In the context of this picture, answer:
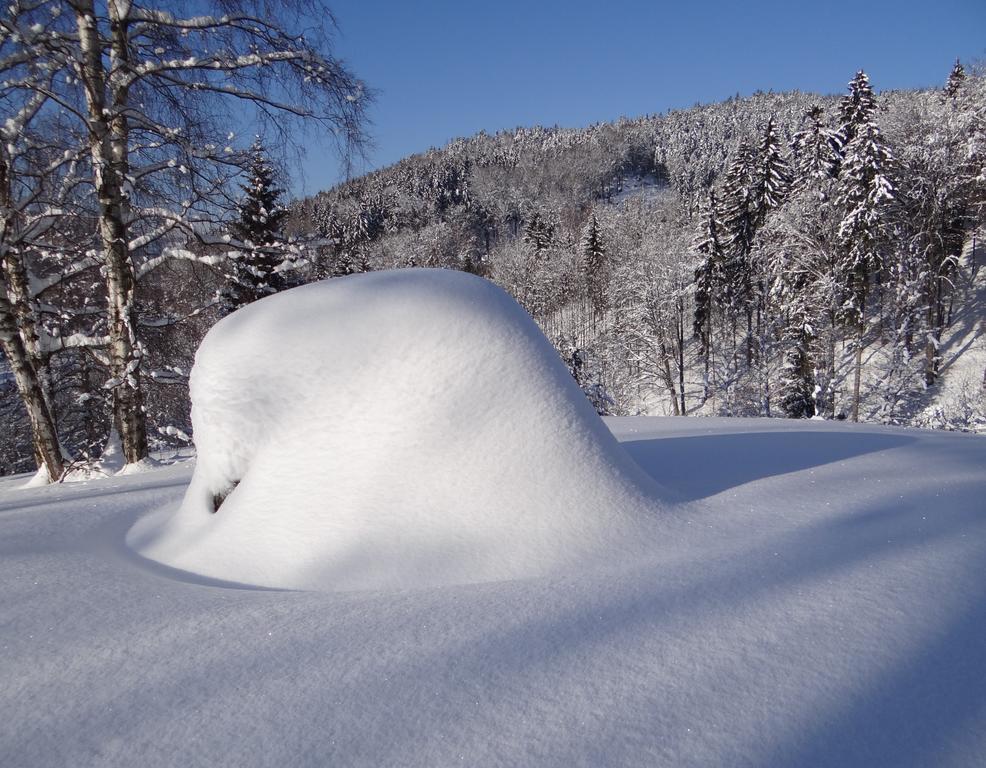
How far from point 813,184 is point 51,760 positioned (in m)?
25.9

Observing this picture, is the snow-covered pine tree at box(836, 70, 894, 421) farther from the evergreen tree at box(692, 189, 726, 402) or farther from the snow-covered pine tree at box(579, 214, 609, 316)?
the snow-covered pine tree at box(579, 214, 609, 316)

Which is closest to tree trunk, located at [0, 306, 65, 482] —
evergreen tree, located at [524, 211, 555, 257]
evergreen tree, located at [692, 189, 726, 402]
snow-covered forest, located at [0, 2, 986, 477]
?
snow-covered forest, located at [0, 2, 986, 477]

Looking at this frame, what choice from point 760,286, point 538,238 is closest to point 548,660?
point 760,286

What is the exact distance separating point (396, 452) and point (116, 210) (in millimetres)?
5391

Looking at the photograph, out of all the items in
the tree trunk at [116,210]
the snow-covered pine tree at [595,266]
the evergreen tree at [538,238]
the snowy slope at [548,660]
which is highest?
the evergreen tree at [538,238]

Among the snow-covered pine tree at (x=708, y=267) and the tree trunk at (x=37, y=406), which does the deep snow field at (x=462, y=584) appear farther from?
the snow-covered pine tree at (x=708, y=267)

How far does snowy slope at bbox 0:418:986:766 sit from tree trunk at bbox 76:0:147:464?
4147 mm

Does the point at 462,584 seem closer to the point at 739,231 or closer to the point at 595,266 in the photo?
the point at 739,231

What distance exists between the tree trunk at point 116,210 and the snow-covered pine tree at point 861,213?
20.6m

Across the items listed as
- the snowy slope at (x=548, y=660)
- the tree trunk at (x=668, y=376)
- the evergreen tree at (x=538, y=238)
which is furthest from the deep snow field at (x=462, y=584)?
the evergreen tree at (x=538, y=238)

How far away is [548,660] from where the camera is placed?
1.58 meters

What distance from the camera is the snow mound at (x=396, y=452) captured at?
2.38m

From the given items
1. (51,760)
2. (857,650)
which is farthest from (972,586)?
(51,760)

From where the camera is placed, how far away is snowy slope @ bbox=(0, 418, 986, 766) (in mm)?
1275
